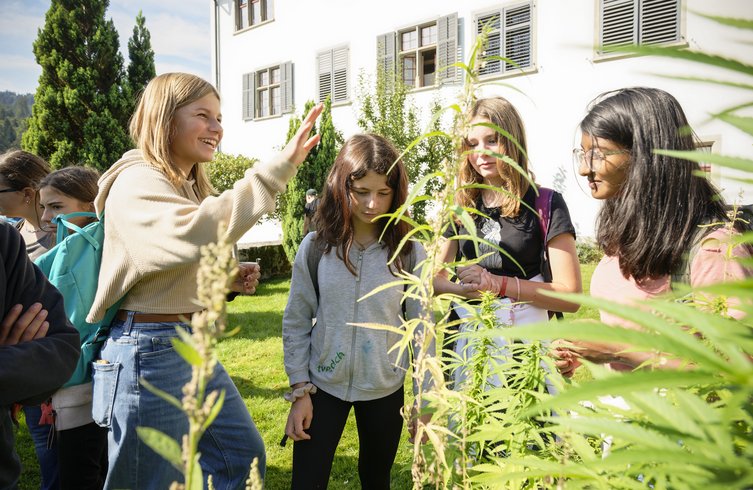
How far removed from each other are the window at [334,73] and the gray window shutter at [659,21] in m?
8.85

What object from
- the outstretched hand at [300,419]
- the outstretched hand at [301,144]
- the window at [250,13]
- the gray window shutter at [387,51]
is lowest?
the outstretched hand at [300,419]

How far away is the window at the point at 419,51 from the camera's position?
14.9 meters

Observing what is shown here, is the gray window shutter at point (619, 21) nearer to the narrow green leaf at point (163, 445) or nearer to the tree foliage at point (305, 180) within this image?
the tree foliage at point (305, 180)

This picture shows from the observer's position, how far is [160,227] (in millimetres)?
1940

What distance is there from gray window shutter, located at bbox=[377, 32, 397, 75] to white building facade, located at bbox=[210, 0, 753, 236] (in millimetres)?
35

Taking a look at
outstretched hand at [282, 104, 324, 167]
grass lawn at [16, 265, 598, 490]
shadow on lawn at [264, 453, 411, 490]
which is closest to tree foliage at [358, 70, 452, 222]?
grass lawn at [16, 265, 598, 490]

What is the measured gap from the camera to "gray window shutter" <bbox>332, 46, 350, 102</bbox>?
57.6 feet

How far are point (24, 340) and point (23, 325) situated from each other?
1.9 inches

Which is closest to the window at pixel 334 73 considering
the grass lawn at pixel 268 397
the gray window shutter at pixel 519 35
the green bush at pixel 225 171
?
the green bush at pixel 225 171

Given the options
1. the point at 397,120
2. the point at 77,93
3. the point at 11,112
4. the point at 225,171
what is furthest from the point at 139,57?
the point at 11,112

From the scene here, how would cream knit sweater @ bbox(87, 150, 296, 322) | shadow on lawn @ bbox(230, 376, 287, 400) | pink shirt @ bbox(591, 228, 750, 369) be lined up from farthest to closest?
shadow on lawn @ bbox(230, 376, 287, 400) → cream knit sweater @ bbox(87, 150, 296, 322) → pink shirt @ bbox(591, 228, 750, 369)

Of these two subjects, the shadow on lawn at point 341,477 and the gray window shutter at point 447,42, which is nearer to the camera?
the shadow on lawn at point 341,477

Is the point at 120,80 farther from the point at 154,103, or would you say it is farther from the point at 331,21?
the point at 154,103

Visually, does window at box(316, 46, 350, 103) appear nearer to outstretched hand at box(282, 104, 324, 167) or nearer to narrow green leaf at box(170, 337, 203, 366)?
outstretched hand at box(282, 104, 324, 167)
